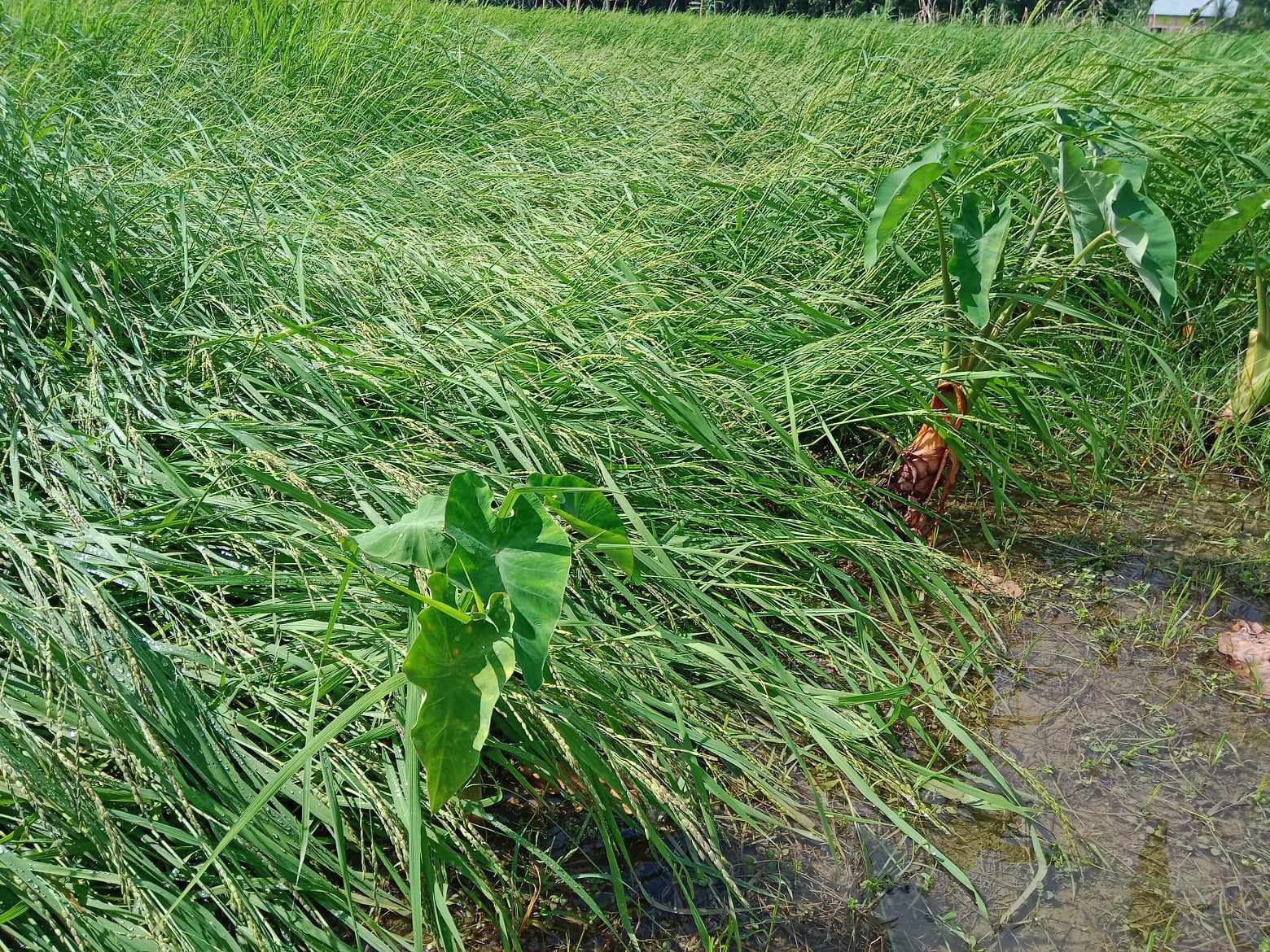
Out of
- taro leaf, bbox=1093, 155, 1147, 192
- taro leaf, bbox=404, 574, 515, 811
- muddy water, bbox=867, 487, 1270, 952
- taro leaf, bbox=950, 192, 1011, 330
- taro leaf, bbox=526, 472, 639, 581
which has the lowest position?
muddy water, bbox=867, 487, 1270, 952

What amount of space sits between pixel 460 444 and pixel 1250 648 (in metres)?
1.52

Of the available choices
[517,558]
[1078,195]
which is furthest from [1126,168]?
[517,558]

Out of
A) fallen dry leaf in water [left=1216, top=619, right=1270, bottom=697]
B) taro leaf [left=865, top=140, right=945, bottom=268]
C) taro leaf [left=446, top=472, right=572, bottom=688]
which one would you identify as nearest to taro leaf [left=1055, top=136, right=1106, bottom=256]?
taro leaf [left=865, top=140, right=945, bottom=268]

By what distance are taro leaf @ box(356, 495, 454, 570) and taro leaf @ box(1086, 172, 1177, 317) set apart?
4.45 ft

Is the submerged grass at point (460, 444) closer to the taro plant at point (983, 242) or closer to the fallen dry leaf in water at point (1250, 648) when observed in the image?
the taro plant at point (983, 242)

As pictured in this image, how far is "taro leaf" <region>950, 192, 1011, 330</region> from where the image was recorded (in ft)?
6.05

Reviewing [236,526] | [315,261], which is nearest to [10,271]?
[315,261]

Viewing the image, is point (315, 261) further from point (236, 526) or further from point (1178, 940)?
point (1178, 940)

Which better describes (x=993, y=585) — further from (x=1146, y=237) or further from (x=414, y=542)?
(x=414, y=542)

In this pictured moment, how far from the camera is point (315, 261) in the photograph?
82.8 inches

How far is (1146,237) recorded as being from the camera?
1.75m

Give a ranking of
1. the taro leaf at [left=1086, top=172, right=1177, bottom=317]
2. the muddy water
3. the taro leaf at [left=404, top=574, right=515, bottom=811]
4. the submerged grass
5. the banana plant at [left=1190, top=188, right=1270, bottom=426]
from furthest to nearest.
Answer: the banana plant at [left=1190, top=188, right=1270, bottom=426] → the taro leaf at [left=1086, top=172, right=1177, bottom=317] → the muddy water → the submerged grass → the taro leaf at [left=404, top=574, right=515, bottom=811]

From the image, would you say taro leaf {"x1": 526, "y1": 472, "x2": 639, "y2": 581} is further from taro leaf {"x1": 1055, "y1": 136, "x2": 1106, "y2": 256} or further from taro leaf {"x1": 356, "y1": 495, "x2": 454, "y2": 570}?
taro leaf {"x1": 1055, "y1": 136, "x2": 1106, "y2": 256}

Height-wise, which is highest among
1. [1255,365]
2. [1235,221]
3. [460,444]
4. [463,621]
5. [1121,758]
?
[1235,221]
